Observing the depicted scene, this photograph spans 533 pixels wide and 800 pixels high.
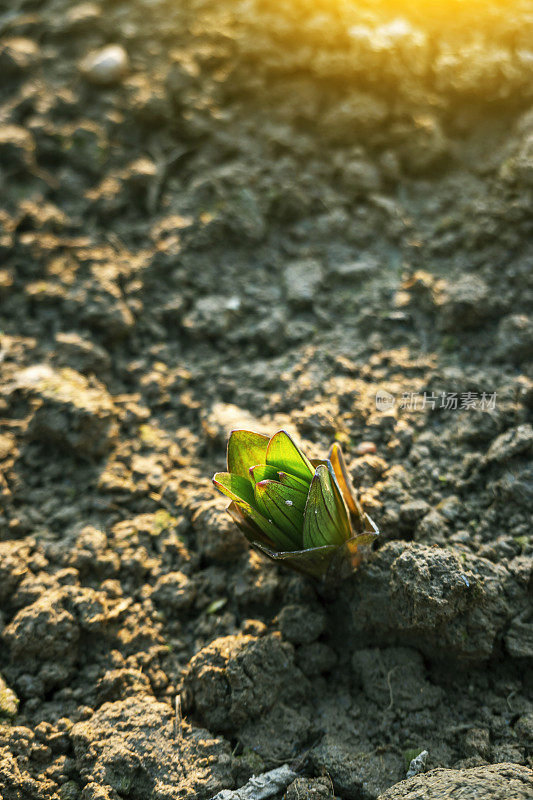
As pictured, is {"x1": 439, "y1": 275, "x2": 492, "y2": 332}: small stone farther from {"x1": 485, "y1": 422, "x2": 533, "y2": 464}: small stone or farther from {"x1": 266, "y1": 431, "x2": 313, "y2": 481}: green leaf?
{"x1": 266, "y1": 431, "x2": 313, "y2": 481}: green leaf

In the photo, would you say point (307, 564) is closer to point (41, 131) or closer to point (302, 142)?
point (302, 142)

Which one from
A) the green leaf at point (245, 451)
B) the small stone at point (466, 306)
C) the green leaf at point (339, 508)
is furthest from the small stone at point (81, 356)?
the small stone at point (466, 306)

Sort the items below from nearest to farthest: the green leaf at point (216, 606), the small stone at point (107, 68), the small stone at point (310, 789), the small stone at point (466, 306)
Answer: the small stone at point (310, 789) < the green leaf at point (216, 606) < the small stone at point (466, 306) < the small stone at point (107, 68)

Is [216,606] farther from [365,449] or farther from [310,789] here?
[365,449]

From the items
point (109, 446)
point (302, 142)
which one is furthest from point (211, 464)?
point (302, 142)

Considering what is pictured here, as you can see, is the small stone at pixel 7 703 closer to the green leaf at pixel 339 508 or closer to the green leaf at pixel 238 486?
the green leaf at pixel 238 486

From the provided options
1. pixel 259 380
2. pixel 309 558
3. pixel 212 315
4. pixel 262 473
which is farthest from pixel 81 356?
pixel 309 558
